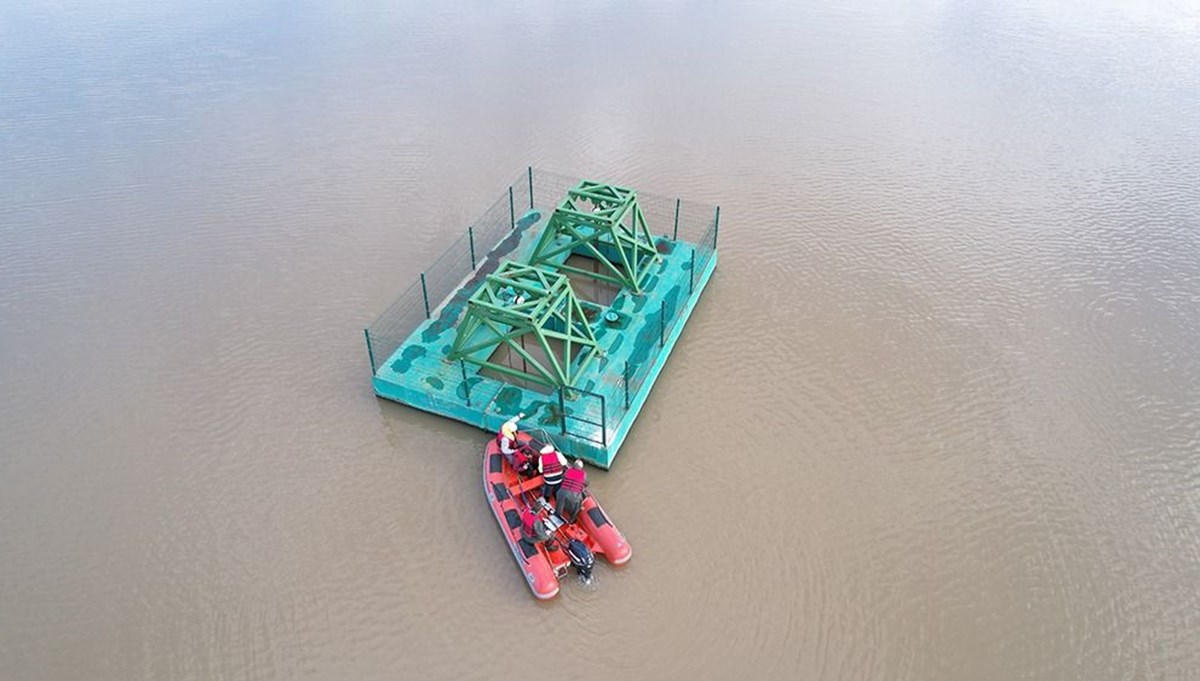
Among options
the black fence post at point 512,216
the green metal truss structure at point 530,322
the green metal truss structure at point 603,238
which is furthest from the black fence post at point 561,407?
the black fence post at point 512,216

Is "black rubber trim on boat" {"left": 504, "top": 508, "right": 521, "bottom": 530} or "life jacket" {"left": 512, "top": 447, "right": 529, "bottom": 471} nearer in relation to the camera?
"black rubber trim on boat" {"left": 504, "top": 508, "right": 521, "bottom": 530}

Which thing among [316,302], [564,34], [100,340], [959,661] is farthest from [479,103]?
[959,661]

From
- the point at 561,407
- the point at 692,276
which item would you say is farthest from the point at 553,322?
the point at 692,276

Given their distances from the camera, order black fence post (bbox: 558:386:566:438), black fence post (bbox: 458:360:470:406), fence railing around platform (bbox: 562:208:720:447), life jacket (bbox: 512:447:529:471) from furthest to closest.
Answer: black fence post (bbox: 458:360:470:406) < fence railing around platform (bbox: 562:208:720:447) < black fence post (bbox: 558:386:566:438) < life jacket (bbox: 512:447:529:471)

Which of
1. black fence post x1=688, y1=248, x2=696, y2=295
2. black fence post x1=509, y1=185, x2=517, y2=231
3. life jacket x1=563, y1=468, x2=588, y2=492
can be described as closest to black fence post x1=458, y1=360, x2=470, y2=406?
life jacket x1=563, y1=468, x2=588, y2=492

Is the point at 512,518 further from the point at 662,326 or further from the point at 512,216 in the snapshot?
the point at 512,216

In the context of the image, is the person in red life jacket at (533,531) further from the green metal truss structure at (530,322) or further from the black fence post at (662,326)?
the black fence post at (662,326)

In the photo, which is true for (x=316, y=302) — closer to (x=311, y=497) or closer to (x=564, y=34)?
(x=311, y=497)

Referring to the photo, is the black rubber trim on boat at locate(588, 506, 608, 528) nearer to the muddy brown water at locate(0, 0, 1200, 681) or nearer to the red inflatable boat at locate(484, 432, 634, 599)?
the red inflatable boat at locate(484, 432, 634, 599)

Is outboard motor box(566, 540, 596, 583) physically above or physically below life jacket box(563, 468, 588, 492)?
below
